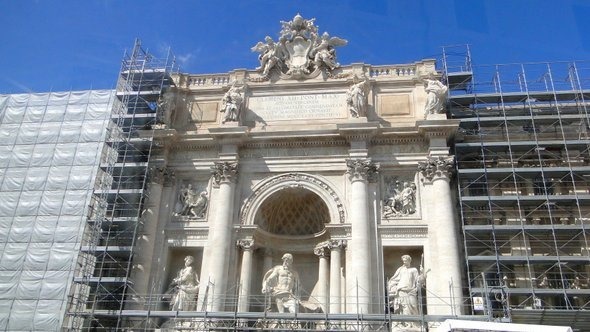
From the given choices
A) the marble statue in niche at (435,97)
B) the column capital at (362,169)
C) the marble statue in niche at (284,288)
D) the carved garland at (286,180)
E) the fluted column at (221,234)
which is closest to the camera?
the marble statue in niche at (284,288)

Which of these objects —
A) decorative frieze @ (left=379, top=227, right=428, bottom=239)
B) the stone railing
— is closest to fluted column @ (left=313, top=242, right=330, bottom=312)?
decorative frieze @ (left=379, top=227, right=428, bottom=239)

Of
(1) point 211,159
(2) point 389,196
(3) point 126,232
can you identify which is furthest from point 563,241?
(3) point 126,232

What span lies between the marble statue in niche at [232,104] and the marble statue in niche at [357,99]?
455 centimetres

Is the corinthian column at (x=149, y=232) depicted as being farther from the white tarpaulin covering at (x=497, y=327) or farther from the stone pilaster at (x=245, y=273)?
the white tarpaulin covering at (x=497, y=327)

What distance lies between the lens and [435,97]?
23141mm

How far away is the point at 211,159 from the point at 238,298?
20.4ft

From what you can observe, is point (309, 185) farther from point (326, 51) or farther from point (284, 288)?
point (326, 51)

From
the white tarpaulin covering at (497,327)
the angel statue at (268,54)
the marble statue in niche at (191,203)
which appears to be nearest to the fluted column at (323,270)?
the marble statue in niche at (191,203)

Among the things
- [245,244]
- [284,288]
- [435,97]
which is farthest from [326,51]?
[284,288]

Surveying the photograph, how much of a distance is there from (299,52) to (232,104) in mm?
4045

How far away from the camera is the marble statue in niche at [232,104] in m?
24.1

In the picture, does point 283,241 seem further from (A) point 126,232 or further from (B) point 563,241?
(B) point 563,241

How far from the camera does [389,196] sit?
22703mm

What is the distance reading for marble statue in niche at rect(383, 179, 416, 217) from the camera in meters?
22.3
